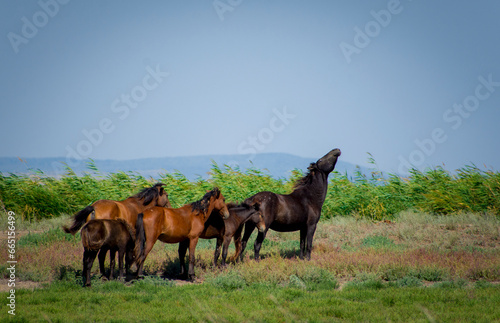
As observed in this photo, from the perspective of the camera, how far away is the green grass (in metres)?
7.51

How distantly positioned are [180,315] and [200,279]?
308cm

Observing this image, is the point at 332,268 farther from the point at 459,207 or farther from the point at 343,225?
the point at 459,207

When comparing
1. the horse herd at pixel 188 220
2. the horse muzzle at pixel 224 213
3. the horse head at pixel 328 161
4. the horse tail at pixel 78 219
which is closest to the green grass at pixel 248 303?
the horse herd at pixel 188 220

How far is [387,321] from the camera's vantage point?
7.20m

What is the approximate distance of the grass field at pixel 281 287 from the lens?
7.70 metres

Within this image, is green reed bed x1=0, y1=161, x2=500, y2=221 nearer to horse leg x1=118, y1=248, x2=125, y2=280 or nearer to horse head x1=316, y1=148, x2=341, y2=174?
horse head x1=316, y1=148, x2=341, y2=174

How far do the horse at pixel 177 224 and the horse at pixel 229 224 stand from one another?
1.58 feet

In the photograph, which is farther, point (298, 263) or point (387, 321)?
point (298, 263)

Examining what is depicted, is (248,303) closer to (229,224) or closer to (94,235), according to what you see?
(229,224)

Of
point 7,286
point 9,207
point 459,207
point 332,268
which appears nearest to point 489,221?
point 459,207

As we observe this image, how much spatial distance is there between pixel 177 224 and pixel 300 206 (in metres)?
3.44

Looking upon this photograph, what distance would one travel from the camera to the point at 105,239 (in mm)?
9195

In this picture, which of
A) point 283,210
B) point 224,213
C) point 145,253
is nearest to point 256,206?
point 283,210

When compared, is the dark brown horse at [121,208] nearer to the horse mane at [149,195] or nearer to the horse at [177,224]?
the horse mane at [149,195]
